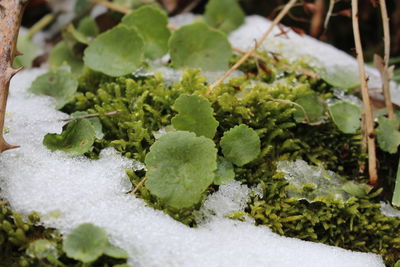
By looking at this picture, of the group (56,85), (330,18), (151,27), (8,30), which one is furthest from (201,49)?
(330,18)

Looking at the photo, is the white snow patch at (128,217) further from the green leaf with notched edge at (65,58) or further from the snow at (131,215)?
the green leaf with notched edge at (65,58)

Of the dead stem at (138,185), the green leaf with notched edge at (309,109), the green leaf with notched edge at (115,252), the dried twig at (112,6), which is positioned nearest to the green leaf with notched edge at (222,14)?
the dried twig at (112,6)

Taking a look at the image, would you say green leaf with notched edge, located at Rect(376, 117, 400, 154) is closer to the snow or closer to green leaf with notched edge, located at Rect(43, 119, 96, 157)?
the snow

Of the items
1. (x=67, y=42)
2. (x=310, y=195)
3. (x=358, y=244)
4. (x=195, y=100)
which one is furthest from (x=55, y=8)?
(x=358, y=244)

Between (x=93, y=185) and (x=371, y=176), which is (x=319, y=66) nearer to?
(x=371, y=176)

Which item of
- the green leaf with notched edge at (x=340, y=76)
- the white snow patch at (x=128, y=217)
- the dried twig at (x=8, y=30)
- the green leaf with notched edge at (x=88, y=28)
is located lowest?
the white snow patch at (x=128, y=217)

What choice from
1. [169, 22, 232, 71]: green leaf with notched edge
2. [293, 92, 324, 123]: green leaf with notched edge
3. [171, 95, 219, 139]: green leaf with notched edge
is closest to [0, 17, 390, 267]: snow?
[171, 95, 219, 139]: green leaf with notched edge
